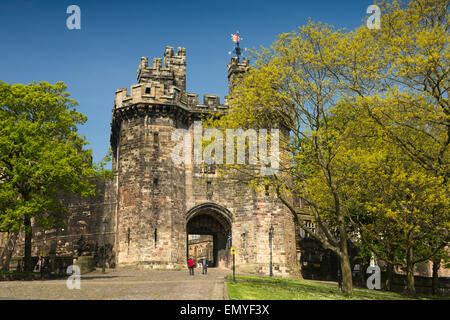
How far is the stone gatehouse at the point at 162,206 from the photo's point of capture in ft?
111

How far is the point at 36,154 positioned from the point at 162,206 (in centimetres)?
1031

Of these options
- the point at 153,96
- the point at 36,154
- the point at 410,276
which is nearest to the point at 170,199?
the point at 153,96

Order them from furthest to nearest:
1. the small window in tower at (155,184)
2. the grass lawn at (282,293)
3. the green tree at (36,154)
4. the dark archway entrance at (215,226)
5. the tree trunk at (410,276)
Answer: the dark archway entrance at (215,226), the small window in tower at (155,184), the green tree at (36,154), the tree trunk at (410,276), the grass lawn at (282,293)

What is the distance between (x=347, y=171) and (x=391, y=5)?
310 inches

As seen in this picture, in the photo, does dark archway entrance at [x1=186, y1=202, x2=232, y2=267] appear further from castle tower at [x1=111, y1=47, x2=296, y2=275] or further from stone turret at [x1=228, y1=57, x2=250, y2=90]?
stone turret at [x1=228, y1=57, x2=250, y2=90]

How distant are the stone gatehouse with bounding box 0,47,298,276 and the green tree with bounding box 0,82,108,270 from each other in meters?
5.02

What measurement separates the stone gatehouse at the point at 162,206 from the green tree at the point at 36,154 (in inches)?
198

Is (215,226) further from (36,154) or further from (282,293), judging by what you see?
(282,293)

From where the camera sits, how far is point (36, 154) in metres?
26.7

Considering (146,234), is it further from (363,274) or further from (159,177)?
(363,274)

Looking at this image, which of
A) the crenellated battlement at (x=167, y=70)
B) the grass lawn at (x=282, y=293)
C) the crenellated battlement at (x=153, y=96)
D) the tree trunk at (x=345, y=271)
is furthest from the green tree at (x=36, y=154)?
the tree trunk at (x=345, y=271)

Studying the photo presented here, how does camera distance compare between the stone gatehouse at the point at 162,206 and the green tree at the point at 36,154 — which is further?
the stone gatehouse at the point at 162,206

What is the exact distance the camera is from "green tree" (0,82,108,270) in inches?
1024

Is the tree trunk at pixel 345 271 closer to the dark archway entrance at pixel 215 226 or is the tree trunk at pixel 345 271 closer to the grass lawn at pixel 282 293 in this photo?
the grass lawn at pixel 282 293
